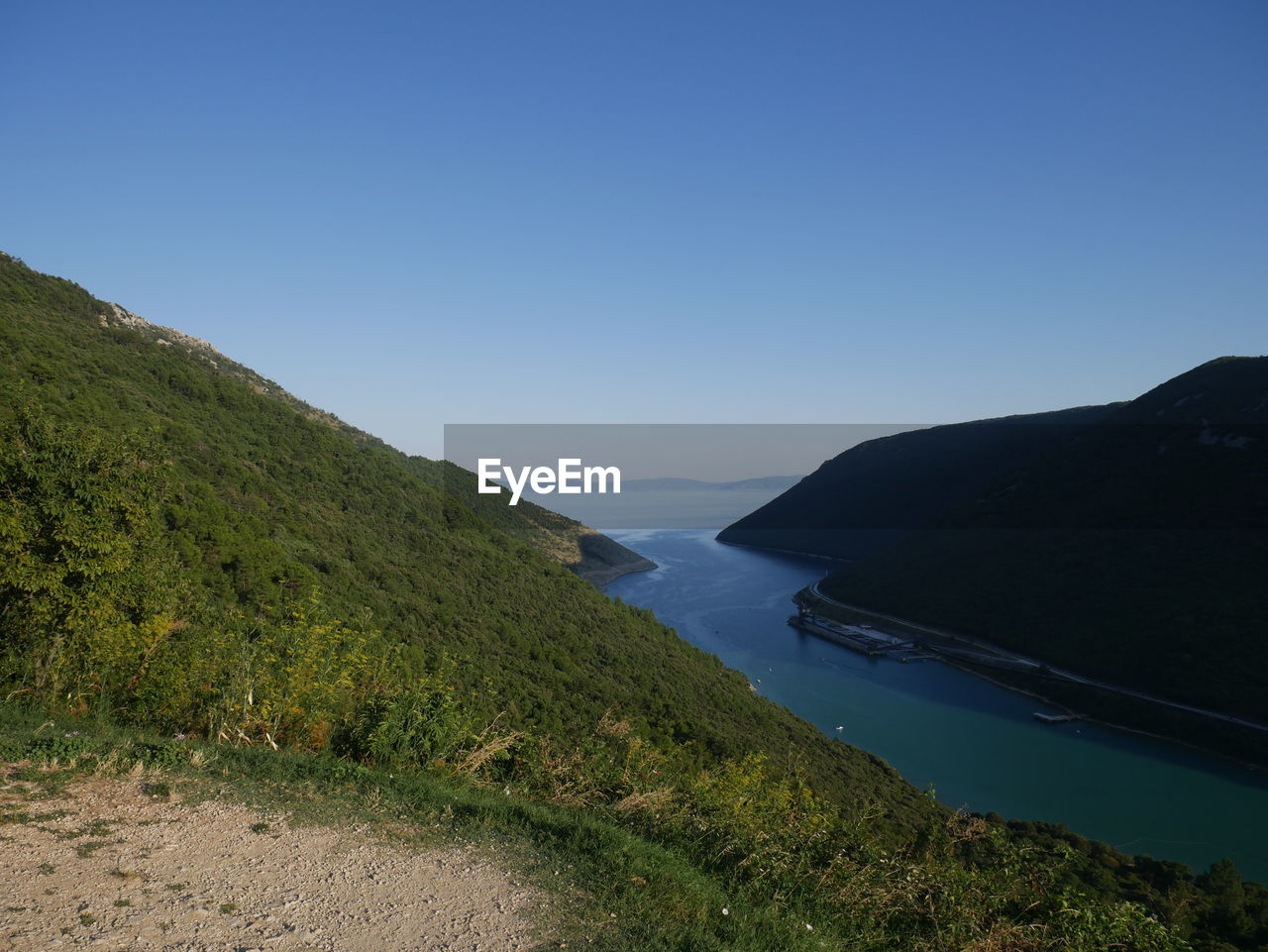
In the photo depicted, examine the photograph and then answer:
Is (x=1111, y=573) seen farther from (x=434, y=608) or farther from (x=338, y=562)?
(x=338, y=562)

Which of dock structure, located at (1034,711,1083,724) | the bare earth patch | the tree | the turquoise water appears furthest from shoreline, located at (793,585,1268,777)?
the tree

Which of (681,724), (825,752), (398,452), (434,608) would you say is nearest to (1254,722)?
(825,752)

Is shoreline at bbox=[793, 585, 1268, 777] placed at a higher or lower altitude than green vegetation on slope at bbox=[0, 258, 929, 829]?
lower

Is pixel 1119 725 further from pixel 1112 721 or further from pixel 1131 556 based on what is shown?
pixel 1131 556

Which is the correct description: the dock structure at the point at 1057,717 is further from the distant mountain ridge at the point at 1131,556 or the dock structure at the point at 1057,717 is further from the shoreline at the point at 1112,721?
the distant mountain ridge at the point at 1131,556

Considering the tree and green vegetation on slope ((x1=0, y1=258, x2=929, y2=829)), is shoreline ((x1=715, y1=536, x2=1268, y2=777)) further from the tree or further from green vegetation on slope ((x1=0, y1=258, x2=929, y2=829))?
the tree

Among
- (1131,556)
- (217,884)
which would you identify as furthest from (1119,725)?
(217,884)
